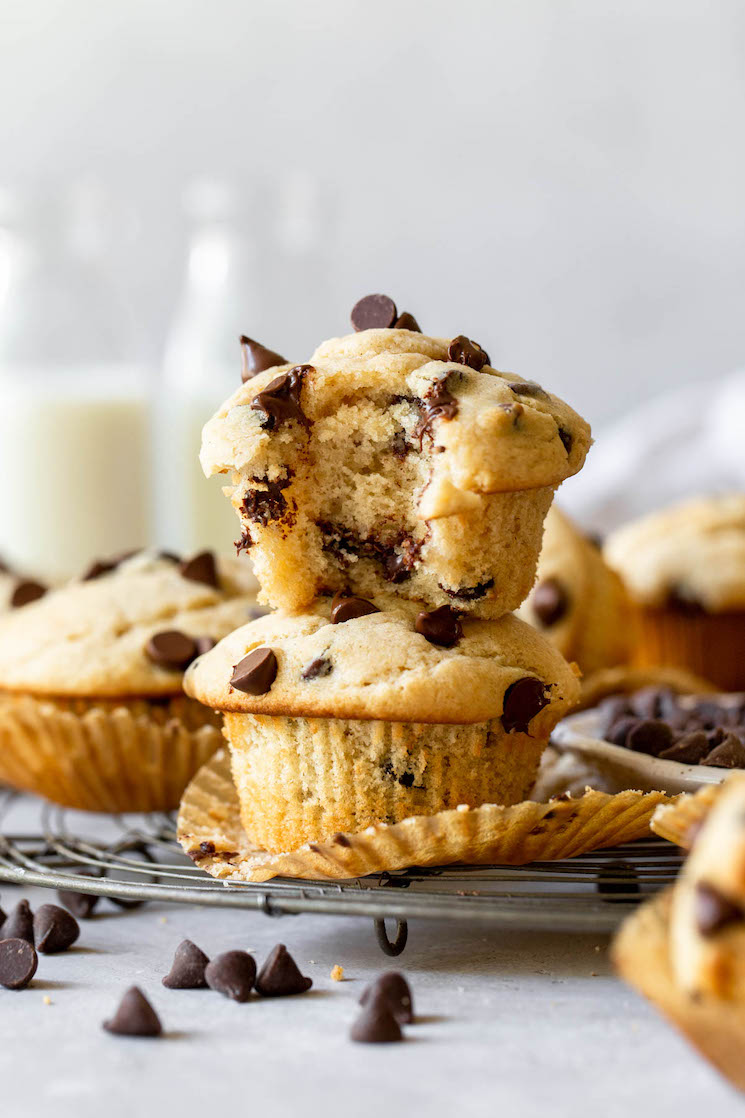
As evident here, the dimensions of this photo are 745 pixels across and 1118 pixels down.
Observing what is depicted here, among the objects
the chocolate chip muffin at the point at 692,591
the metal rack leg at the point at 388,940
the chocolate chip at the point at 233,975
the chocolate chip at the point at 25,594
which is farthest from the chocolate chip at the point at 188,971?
the chocolate chip muffin at the point at 692,591

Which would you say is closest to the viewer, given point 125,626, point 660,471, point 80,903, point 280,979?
point 280,979

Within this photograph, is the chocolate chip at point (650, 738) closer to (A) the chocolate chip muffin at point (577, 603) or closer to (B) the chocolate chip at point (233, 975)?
(B) the chocolate chip at point (233, 975)

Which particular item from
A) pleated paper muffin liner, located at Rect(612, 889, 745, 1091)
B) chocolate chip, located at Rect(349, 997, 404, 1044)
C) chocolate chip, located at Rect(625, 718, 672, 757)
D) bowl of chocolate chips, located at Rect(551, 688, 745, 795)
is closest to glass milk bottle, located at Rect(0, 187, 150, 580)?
bowl of chocolate chips, located at Rect(551, 688, 745, 795)

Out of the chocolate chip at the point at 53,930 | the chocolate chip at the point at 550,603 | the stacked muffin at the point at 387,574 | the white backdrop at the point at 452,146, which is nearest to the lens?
the stacked muffin at the point at 387,574

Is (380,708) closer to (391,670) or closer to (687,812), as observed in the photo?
(391,670)

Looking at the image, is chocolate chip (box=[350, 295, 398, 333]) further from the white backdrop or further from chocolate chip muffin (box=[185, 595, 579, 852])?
the white backdrop

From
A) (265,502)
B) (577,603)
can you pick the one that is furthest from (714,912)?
(577,603)

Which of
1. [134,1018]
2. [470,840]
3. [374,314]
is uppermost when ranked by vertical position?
[374,314]

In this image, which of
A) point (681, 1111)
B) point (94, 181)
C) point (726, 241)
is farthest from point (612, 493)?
point (681, 1111)
